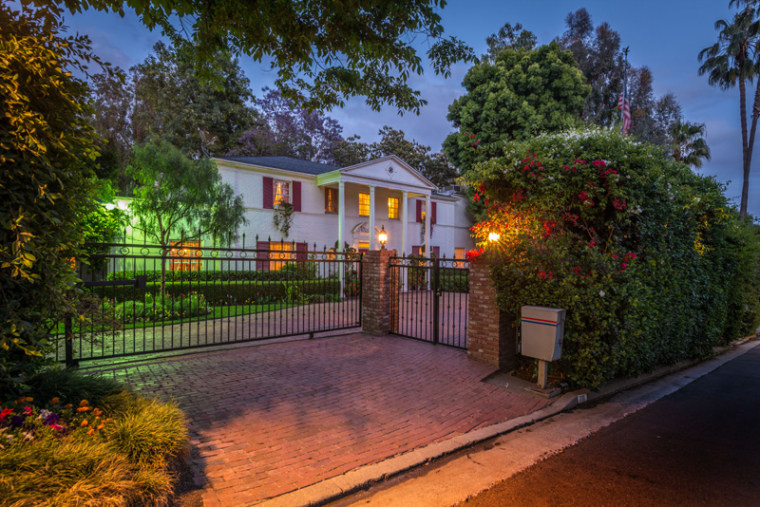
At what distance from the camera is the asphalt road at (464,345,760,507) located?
9.98 feet

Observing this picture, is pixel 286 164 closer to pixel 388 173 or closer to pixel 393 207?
pixel 388 173

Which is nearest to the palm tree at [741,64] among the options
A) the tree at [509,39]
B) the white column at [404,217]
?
the tree at [509,39]

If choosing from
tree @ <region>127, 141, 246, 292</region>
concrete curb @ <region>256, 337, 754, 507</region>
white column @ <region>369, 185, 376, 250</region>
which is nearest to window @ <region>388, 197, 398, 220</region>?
white column @ <region>369, 185, 376, 250</region>

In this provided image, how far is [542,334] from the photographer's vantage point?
5.24 metres

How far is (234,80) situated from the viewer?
29.0 meters

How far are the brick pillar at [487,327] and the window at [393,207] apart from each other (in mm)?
16397

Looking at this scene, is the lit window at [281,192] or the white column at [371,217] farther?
the white column at [371,217]

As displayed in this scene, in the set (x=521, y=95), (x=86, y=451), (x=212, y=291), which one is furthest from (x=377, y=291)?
(x=521, y=95)

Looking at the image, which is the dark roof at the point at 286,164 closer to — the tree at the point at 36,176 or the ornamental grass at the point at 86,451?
the tree at the point at 36,176

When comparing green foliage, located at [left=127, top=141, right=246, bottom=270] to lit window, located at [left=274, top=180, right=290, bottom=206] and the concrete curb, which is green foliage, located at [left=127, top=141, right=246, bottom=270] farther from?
the concrete curb

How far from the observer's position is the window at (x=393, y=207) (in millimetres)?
22766

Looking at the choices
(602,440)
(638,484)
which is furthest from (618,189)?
(638,484)

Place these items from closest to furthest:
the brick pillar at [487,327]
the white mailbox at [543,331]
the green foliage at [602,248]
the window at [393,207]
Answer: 1. the white mailbox at [543,331]
2. the green foliage at [602,248]
3. the brick pillar at [487,327]
4. the window at [393,207]

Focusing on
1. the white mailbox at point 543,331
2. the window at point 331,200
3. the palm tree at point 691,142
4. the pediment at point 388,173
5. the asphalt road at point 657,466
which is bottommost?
the asphalt road at point 657,466
